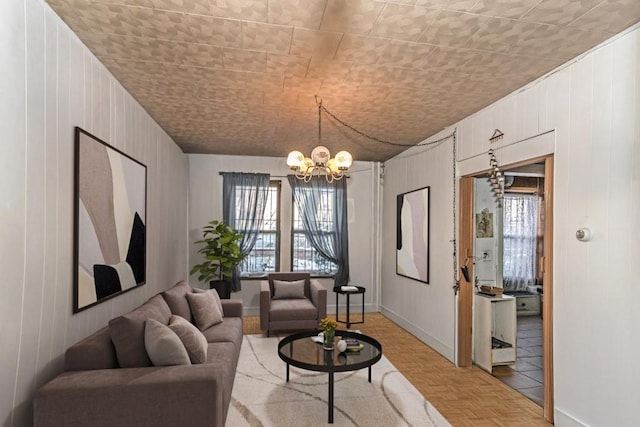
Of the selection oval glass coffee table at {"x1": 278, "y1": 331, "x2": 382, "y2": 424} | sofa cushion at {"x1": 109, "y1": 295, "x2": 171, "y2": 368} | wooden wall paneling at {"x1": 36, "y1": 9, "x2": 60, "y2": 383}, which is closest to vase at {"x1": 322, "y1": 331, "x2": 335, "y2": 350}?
oval glass coffee table at {"x1": 278, "y1": 331, "x2": 382, "y2": 424}

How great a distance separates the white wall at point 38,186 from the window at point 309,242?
364 cm

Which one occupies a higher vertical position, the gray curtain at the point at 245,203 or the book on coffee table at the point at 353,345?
the gray curtain at the point at 245,203

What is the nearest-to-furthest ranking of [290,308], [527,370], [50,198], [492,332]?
[50,198], [527,370], [492,332], [290,308]

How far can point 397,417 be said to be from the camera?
2719 millimetres

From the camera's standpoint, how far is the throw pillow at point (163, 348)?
85.6 inches

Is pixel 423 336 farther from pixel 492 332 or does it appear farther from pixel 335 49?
pixel 335 49

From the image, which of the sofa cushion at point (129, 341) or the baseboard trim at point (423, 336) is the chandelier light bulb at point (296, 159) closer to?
the sofa cushion at point (129, 341)

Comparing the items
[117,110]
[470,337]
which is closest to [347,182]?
[470,337]

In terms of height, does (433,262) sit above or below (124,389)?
above

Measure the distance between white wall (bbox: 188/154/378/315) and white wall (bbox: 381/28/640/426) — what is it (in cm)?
344

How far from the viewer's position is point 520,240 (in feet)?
20.6

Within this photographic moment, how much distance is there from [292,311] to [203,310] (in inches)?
52.0

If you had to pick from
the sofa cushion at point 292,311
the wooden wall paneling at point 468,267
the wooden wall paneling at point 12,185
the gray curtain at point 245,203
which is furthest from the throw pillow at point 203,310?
the wooden wall paneling at point 468,267

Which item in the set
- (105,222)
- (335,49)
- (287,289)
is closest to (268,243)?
(287,289)
